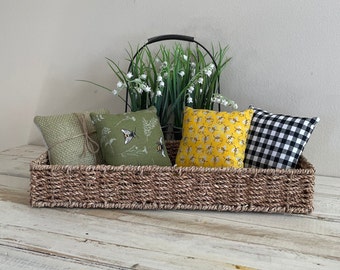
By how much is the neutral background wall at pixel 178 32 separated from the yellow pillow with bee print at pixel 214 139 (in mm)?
275

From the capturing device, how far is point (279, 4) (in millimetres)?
1358

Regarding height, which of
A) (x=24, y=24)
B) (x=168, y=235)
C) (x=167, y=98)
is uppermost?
(x=24, y=24)

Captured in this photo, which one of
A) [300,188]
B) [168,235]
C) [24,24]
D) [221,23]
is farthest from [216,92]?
[24,24]

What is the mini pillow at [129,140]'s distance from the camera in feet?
3.67

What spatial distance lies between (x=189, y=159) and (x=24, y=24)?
960 mm

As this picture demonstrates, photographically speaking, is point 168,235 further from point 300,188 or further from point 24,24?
point 24,24

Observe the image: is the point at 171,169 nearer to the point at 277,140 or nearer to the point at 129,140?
the point at 129,140

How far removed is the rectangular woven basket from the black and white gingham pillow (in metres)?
0.08

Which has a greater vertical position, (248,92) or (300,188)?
(248,92)

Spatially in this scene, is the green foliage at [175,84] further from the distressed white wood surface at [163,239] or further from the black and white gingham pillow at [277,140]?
the distressed white wood surface at [163,239]

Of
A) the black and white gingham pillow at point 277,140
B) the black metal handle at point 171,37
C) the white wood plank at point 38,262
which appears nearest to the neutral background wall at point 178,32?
the black metal handle at point 171,37

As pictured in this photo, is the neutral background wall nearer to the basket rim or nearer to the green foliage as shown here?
the green foliage

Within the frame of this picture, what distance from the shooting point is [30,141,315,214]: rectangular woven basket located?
3.43ft

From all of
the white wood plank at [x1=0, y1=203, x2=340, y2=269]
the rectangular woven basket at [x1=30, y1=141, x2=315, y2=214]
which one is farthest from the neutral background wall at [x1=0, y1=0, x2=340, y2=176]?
the white wood plank at [x1=0, y1=203, x2=340, y2=269]
